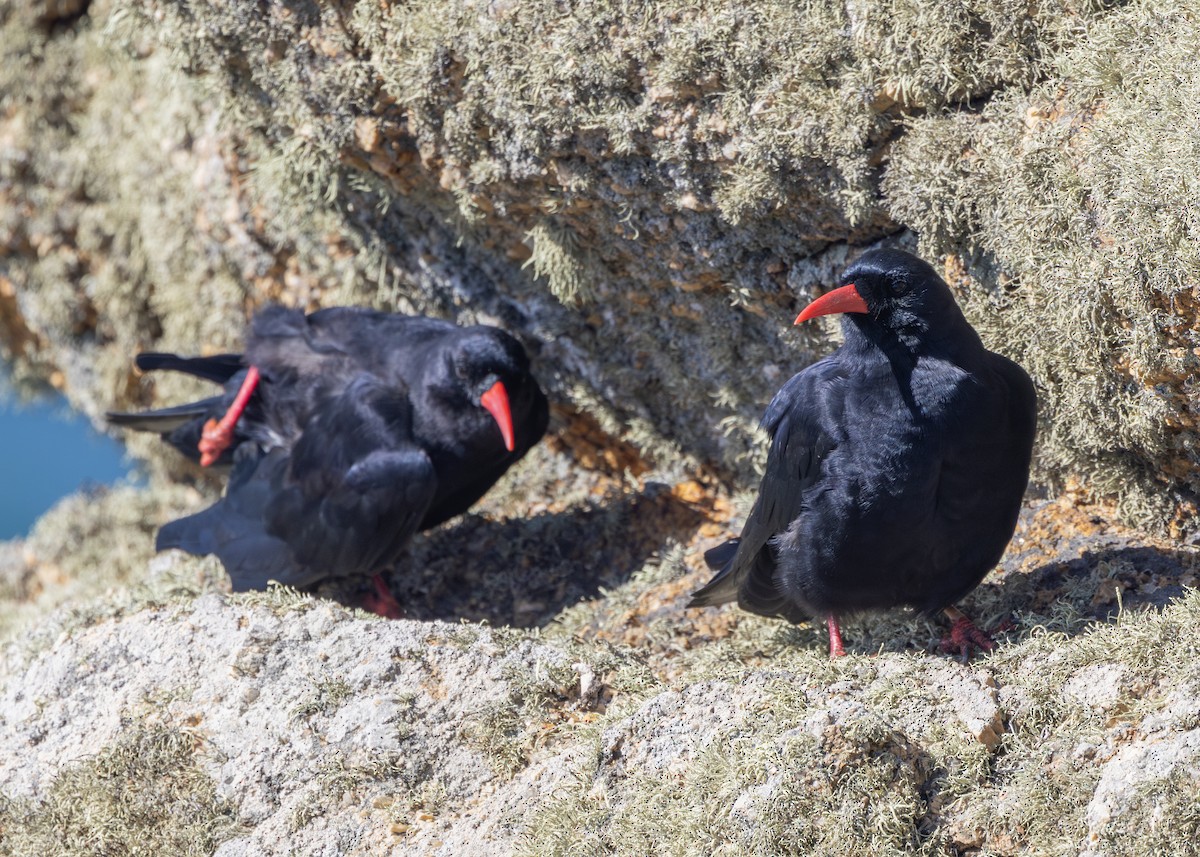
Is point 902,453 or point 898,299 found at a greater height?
point 898,299

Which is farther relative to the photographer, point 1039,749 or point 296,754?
point 296,754

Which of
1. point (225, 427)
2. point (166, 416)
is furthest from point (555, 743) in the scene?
point (166, 416)

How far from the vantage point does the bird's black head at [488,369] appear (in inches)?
249

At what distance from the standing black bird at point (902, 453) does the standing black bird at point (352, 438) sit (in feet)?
6.60

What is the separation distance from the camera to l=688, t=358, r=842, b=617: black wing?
4.64 m

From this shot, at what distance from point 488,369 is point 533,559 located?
1152mm

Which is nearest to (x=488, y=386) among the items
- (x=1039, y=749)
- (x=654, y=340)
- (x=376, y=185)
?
(x=654, y=340)

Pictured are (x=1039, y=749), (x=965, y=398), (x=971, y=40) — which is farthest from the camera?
(x=971, y=40)

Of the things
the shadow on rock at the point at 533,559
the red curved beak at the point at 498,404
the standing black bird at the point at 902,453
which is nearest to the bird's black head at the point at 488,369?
the red curved beak at the point at 498,404

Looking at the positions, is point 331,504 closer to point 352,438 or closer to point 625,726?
point 352,438

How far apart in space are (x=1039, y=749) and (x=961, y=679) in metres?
0.40

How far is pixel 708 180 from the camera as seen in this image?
5.35 meters

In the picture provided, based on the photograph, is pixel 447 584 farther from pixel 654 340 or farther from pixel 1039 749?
pixel 1039 749

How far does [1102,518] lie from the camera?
510 cm
